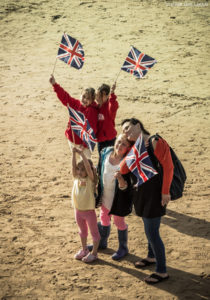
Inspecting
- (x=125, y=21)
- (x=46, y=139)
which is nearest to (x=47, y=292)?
(x=46, y=139)

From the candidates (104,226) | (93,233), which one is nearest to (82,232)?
(93,233)

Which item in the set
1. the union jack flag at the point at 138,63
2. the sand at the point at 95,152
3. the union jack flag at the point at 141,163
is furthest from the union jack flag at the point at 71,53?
the union jack flag at the point at 141,163

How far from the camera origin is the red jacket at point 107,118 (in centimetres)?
685

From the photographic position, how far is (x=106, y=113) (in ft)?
22.6

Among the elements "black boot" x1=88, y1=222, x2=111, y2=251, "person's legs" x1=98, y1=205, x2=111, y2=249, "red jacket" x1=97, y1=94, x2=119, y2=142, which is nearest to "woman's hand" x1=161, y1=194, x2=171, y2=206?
"person's legs" x1=98, y1=205, x2=111, y2=249

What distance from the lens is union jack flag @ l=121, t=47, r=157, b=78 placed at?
7.67 metres

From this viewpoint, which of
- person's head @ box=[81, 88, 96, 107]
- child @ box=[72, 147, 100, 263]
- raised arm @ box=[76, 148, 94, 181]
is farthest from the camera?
person's head @ box=[81, 88, 96, 107]

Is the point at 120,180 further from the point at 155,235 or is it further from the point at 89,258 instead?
the point at 89,258

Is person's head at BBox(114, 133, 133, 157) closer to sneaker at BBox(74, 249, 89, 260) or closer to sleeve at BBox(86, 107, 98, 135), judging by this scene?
sneaker at BBox(74, 249, 89, 260)

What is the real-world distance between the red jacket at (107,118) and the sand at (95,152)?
4.45ft

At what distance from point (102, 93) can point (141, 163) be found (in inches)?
100

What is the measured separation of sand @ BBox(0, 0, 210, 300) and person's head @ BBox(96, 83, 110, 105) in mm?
1867

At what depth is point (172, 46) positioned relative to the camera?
55.9 ft

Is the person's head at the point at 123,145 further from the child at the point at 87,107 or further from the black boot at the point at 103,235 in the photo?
the child at the point at 87,107
